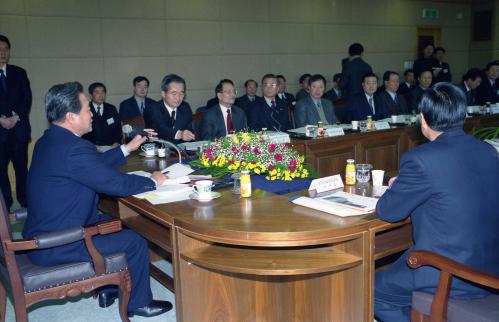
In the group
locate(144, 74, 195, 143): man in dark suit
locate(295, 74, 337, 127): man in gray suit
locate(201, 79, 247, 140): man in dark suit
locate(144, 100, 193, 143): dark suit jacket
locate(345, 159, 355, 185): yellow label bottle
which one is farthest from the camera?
locate(295, 74, 337, 127): man in gray suit

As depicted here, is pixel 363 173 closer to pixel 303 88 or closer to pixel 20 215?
pixel 20 215

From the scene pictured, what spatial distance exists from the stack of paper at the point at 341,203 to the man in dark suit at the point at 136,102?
4.40 m

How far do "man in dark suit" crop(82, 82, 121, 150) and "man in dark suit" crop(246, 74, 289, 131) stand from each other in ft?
5.42

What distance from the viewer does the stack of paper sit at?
7.07 ft

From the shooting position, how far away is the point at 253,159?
2.86 meters

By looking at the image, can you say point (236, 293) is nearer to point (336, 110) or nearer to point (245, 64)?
point (336, 110)

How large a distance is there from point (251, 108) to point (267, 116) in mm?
223

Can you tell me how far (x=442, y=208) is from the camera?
189 centimetres

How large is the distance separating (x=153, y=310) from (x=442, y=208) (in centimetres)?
175

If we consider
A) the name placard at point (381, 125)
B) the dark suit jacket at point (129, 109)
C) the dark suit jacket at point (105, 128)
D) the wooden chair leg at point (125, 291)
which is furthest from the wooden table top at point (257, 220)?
the dark suit jacket at point (129, 109)

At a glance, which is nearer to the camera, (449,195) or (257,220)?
(449,195)

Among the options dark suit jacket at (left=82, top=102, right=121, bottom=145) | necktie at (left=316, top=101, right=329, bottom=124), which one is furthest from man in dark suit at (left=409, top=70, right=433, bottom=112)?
dark suit jacket at (left=82, top=102, right=121, bottom=145)

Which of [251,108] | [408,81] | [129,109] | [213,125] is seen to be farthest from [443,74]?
[213,125]

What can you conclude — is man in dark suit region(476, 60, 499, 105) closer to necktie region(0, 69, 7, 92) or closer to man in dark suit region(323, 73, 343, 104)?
man in dark suit region(323, 73, 343, 104)
